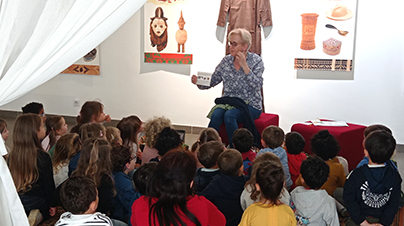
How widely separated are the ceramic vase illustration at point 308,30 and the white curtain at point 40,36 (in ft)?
13.8

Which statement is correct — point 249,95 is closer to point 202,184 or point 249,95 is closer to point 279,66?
point 279,66

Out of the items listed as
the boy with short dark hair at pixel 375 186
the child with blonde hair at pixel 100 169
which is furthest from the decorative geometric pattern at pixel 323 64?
the child with blonde hair at pixel 100 169

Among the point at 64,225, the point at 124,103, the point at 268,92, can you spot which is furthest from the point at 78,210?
the point at 124,103

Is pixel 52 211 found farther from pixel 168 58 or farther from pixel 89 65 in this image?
A: pixel 89 65

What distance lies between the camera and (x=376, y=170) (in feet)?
8.87

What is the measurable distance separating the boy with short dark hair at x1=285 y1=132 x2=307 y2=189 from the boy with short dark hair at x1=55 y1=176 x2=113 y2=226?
182cm

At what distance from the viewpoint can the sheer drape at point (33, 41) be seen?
6.27 feet

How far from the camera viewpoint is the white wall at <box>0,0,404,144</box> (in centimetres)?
556

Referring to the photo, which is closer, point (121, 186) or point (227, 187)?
point (227, 187)

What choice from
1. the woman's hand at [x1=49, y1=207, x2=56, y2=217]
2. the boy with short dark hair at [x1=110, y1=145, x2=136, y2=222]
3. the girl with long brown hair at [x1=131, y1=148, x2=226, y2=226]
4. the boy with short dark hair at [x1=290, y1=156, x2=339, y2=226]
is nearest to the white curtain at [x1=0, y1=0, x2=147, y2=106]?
the girl with long brown hair at [x1=131, y1=148, x2=226, y2=226]

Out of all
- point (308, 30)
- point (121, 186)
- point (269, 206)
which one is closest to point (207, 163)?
point (121, 186)

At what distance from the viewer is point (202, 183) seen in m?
3.09

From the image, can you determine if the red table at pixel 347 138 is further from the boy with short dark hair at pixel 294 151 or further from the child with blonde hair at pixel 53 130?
the child with blonde hair at pixel 53 130

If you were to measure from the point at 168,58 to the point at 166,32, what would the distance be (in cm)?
40
